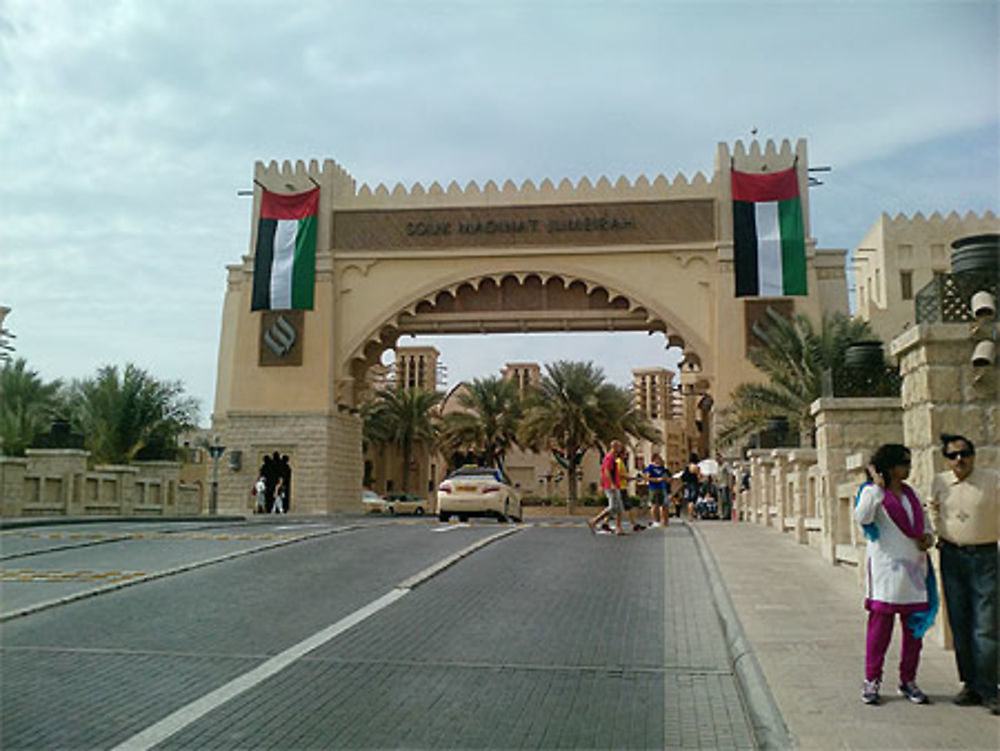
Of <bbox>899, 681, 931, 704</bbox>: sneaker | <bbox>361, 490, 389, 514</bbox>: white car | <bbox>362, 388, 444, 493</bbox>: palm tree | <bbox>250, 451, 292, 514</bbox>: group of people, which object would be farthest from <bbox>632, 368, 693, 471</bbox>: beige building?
<bbox>899, 681, 931, 704</bbox>: sneaker

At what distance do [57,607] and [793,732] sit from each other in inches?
277

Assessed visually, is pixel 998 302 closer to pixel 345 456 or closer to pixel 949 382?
pixel 949 382

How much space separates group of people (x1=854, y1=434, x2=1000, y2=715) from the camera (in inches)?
237

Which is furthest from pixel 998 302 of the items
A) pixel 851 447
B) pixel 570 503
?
pixel 570 503

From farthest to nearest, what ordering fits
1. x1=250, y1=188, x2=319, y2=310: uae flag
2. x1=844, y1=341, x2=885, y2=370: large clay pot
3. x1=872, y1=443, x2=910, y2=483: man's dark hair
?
x1=250, y1=188, x2=319, y2=310: uae flag, x1=844, y1=341, x2=885, y2=370: large clay pot, x1=872, y1=443, x2=910, y2=483: man's dark hair

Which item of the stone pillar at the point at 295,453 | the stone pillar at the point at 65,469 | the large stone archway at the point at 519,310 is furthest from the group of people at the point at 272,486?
the stone pillar at the point at 65,469

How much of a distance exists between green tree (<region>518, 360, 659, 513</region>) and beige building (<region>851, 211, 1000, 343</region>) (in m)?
11.6

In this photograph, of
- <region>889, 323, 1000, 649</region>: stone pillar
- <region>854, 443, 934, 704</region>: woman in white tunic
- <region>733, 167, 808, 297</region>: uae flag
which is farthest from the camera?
<region>733, 167, 808, 297</region>: uae flag

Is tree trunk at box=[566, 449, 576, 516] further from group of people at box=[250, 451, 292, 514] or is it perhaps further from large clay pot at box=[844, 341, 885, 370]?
large clay pot at box=[844, 341, 885, 370]

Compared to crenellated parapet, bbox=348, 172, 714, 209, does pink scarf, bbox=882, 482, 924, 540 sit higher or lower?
lower

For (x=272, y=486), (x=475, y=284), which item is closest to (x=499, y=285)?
(x=475, y=284)

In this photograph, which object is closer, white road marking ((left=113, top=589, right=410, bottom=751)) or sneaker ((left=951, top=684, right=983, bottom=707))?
white road marking ((left=113, top=589, right=410, bottom=751))

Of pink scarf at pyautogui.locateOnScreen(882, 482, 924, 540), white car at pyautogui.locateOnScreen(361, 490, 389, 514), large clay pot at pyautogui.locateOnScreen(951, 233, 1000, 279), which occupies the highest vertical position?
large clay pot at pyautogui.locateOnScreen(951, 233, 1000, 279)

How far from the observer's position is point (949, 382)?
304 inches
